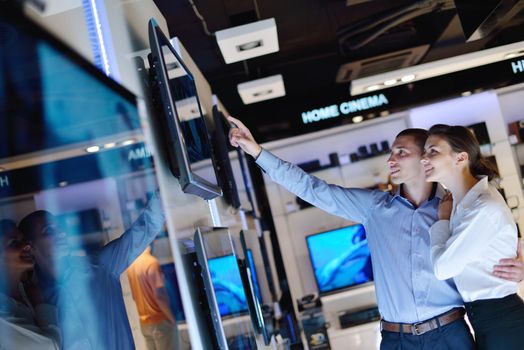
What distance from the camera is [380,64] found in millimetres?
5812

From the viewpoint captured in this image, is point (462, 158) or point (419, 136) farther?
point (419, 136)

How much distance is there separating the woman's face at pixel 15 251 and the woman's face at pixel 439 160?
2.05m

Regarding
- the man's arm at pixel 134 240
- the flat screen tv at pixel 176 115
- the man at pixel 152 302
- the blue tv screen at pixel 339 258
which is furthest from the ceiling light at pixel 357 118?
the man at pixel 152 302

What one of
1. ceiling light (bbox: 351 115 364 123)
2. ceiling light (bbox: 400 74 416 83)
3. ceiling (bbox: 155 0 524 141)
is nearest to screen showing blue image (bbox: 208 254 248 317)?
ceiling (bbox: 155 0 524 141)

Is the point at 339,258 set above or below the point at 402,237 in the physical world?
below

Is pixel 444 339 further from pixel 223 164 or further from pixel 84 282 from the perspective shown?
pixel 84 282

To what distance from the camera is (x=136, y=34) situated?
2160mm

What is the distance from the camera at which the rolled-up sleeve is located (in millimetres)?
2893

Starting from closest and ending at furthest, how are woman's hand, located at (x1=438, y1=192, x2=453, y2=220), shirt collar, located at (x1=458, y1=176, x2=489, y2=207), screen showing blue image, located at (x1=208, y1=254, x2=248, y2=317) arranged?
screen showing blue image, located at (x1=208, y1=254, x2=248, y2=317) → shirt collar, located at (x1=458, y1=176, x2=489, y2=207) → woman's hand, located at (x1=438, y1=192, x2=453, y2=220)

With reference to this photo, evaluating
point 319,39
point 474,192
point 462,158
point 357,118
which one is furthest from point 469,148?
point 319,39

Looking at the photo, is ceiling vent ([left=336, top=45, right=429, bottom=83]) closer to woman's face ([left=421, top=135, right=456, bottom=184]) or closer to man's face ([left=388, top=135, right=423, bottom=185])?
man's face ([left=388, top=135, right=423, bottom=185])

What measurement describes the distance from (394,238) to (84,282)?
203 cm

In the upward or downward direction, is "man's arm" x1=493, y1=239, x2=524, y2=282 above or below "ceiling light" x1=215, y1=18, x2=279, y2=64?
below

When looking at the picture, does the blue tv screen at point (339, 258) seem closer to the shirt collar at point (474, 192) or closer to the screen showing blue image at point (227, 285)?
the screen showing blue image at point (227, 285)
